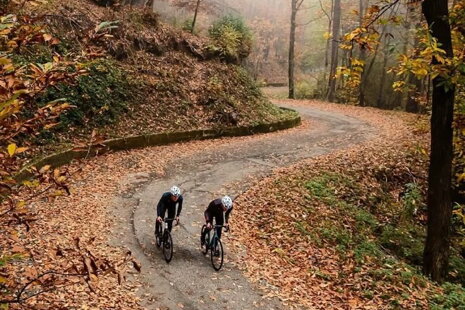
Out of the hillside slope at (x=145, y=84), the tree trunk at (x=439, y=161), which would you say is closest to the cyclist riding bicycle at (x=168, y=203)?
the tree trunk at (x=439, y=161)

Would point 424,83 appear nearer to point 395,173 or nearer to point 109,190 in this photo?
point 395,173

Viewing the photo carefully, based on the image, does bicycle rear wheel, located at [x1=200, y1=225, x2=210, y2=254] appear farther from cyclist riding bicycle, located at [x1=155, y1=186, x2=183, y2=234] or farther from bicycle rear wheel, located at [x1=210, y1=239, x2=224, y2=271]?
cyclist riding bicycle, located at [x1=155, y1=186, x2=183, y2=234]

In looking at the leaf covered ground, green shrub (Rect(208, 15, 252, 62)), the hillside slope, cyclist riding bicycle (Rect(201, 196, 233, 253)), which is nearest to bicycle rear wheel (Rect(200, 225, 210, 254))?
cyclist riding bicycle (Rect(201, 196, 233, 253))

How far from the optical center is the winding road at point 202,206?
338 inches

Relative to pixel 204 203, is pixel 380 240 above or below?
below

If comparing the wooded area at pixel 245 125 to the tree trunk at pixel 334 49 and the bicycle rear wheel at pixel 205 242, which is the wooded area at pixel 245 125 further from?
the bicycle rear wheel at pixel 205 242

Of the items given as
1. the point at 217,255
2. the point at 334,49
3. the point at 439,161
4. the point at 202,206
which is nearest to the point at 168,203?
the point at 217,255

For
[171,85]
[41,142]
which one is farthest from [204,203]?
[171,85]

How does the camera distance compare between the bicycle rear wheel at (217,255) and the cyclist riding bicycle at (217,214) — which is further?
the cyclist riding bicycle at (217,214)

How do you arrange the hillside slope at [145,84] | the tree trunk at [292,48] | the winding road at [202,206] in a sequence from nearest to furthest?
the winding road at [202,206] → the hillside slope at [145,84] → the tree trunk at [292,48]

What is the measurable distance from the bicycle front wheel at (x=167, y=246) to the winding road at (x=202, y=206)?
0.49ft

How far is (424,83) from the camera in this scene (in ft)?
104

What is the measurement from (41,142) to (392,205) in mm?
13070

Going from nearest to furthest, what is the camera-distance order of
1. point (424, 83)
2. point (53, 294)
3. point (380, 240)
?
point (53, 294), point (380, 240), point (424, 83)
